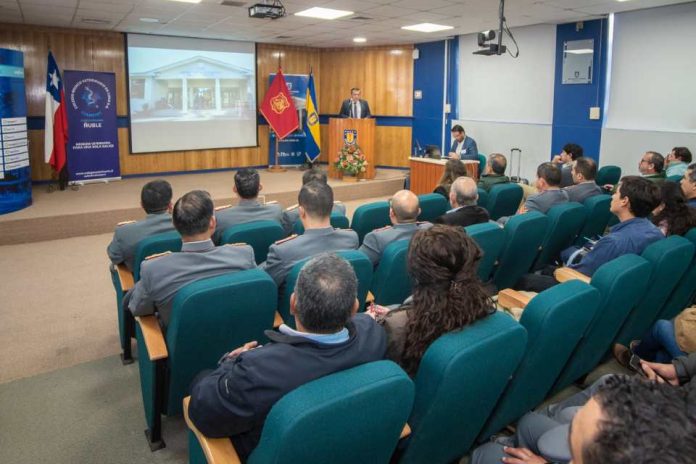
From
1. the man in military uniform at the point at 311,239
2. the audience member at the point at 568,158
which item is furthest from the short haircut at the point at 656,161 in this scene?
the man in military uniform at the point at 311,239

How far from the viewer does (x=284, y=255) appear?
2.73 meters

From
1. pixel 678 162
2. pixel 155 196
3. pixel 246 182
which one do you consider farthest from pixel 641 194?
pixel 678 162

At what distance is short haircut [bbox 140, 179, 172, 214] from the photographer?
3.38 m

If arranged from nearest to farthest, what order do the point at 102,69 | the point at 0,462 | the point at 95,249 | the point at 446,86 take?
the point at 0,462 < the point at 95,249 < the point at 102,69 < the point at 446,86

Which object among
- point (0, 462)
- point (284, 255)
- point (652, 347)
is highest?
point (284, 255)

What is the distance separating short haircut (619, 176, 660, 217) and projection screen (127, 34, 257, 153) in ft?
28.6

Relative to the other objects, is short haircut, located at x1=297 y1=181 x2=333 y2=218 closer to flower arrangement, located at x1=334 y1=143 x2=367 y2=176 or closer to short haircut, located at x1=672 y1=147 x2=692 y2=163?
short haircut, located at x1=672 y1=147 x2=692 y2=163

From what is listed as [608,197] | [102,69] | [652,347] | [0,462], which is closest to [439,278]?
[652,347]

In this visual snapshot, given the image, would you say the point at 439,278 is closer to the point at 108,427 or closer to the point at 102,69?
the point at 108,427

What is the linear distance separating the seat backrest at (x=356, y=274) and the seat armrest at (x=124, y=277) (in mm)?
943

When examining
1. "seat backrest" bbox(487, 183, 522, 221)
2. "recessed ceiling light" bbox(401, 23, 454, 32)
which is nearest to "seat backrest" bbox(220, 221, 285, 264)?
"seat backrest" bbox(487, 183, 522, 221)

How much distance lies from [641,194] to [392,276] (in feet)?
5.25

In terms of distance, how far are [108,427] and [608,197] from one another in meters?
4.05

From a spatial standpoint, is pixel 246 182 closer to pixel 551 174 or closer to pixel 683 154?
pixel 551 174
